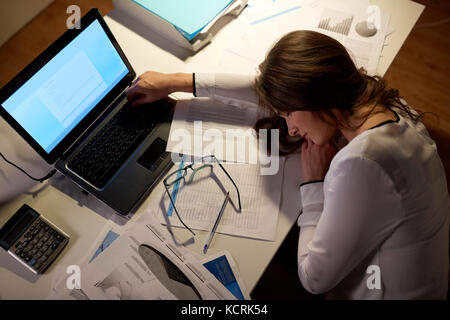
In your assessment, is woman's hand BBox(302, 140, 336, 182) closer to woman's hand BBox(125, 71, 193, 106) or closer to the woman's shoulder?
the woman's shoulder

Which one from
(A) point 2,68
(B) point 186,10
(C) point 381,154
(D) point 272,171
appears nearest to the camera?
(C) point 381,154

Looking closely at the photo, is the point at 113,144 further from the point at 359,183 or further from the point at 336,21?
the point at 336,21

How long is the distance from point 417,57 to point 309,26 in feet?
3.43

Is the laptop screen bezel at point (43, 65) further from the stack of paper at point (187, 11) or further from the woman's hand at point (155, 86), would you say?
the stack of paper at point (187, 11)

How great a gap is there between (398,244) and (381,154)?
228 millimetres

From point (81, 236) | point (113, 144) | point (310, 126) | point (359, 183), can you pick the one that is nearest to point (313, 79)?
point (310, 126)

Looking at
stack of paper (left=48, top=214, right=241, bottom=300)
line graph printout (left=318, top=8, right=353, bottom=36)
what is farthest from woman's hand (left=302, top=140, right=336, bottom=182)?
line graph printout (left=318, top=8, right=353, bottom=36)

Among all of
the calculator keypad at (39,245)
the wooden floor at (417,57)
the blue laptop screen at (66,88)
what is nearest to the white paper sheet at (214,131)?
the blue laptop screen at (66,88)

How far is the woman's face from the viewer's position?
0.83 metres

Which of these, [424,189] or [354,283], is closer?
[424,189]

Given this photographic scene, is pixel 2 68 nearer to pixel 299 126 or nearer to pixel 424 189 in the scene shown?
pixel 299 126

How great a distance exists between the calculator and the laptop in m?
0.13
